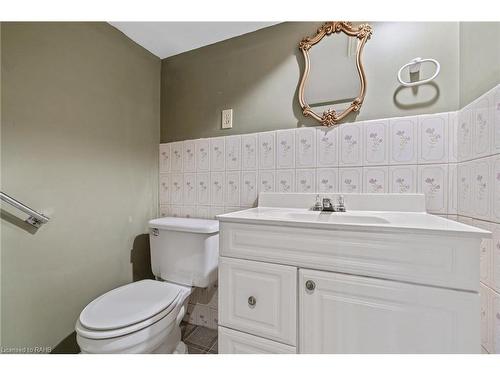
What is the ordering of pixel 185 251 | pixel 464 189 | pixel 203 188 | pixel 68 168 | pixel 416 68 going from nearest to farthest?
pixel 464 189 < pixel 416 68 < pixel 68 168 < pixel 185 251 < pixel 203 188

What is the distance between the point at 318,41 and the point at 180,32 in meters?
0.83

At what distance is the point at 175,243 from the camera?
1.24 metres

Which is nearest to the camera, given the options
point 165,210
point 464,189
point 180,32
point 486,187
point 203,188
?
point 486,187

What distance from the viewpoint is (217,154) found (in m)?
1.40

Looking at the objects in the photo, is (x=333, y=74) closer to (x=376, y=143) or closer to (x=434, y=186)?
(x=376, y=143)

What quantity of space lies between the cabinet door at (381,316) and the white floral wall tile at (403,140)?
0.62 m

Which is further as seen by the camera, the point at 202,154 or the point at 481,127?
the point at 202,154

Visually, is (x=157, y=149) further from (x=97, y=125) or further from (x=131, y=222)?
(x=131, y=222)

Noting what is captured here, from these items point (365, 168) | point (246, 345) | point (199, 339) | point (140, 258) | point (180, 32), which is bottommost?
point (199, 339)

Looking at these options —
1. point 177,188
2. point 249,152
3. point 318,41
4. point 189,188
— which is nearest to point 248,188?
point 249,152

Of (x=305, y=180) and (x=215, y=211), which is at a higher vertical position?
(x=305, y=180)

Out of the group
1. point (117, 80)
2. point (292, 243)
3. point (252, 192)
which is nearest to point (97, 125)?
point (117, 80)

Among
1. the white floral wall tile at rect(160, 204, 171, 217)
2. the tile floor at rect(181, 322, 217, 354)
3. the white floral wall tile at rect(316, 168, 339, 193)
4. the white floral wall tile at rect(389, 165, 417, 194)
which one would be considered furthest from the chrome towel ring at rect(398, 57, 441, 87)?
the tile floor at rect(181, 322, 217, 354)

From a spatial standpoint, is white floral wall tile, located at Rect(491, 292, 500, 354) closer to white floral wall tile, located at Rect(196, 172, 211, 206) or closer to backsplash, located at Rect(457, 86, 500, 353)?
backsplash, located at Rect(457, 86, 500, 353)
